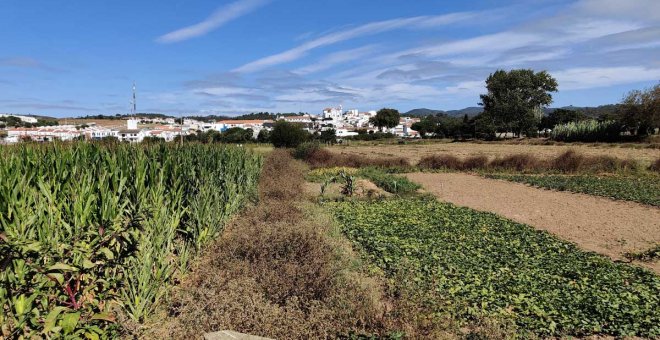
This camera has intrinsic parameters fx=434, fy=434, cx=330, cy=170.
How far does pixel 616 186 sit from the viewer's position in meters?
16.3

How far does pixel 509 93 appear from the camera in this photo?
7206 cm

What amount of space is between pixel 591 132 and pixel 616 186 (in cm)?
4121

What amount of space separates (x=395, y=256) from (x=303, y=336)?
11.6ft

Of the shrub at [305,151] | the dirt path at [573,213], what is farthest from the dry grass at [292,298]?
the shrub at [305,151]

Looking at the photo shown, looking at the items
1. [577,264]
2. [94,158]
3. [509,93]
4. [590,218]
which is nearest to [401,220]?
[577,264]

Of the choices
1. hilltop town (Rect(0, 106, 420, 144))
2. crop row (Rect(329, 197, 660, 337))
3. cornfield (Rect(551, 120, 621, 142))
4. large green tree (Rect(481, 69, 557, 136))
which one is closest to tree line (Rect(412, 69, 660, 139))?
large green tree (Rect(481, 69, 557, 136))

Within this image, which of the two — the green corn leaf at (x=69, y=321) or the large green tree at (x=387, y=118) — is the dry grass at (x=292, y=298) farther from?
the large green tree at (x=387, y=118)

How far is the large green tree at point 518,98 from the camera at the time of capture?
69.2m

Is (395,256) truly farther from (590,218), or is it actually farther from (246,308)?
(590,218)

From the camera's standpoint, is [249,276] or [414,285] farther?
[414,285]

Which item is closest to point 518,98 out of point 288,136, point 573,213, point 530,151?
point 530,151

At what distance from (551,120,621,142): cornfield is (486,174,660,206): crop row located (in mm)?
34924

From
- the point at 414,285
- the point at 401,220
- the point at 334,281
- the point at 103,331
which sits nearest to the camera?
the point at 103,331

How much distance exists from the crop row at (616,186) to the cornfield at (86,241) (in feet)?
41.9
